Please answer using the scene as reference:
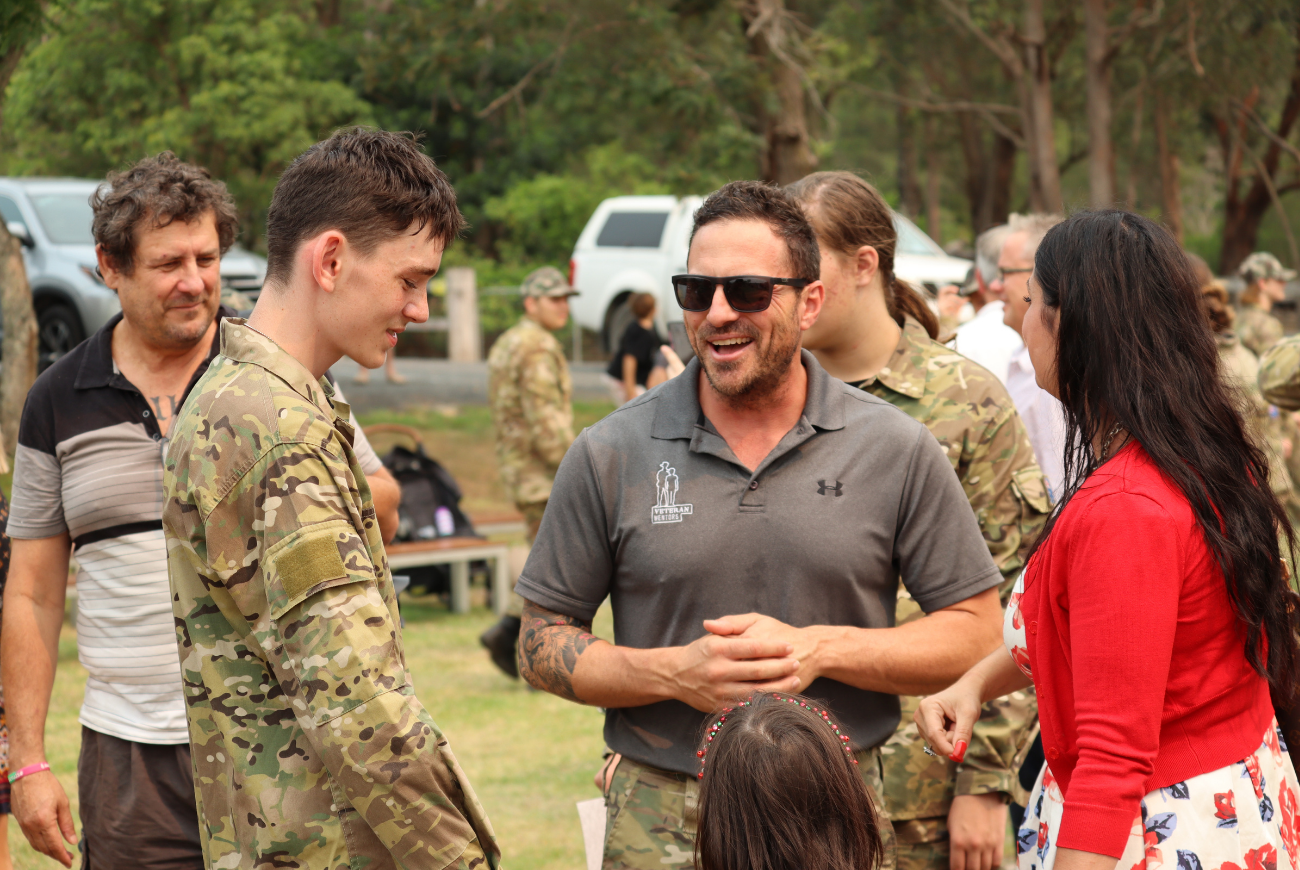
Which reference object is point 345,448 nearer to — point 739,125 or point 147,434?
point 147,434

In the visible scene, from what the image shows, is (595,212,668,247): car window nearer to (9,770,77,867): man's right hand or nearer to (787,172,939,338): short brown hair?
(787,172,939,338): short brown hair

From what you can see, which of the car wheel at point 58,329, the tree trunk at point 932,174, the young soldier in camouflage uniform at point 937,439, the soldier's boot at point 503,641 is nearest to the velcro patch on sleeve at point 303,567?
the young soldier in camouflage uniform at point 937,439

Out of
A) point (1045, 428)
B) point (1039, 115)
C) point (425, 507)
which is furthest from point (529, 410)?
point (1039, 115)

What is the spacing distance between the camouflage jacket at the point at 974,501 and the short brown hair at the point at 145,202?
1.86 m

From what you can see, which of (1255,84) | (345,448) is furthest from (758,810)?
(1255,84)

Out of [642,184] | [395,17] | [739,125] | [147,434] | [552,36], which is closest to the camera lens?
[147,434]

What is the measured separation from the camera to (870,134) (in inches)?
1531

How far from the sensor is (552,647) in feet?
8.64

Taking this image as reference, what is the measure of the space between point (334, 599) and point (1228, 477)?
4.89 ft

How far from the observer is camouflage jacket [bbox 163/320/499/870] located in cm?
189

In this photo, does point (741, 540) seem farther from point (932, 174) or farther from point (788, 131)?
point (932, 174)

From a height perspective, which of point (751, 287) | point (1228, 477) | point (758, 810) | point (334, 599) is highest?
point (751, 287)

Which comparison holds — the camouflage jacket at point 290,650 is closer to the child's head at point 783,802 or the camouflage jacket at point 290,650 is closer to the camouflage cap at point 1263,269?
the child's head at point 783,802

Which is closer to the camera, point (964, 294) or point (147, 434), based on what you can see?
point (147, 434)
